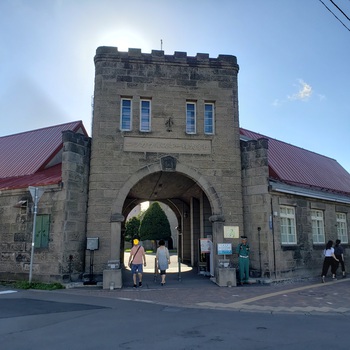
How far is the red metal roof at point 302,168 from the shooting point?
16.7 m

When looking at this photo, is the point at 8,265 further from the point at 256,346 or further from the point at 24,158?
the point at 256,346

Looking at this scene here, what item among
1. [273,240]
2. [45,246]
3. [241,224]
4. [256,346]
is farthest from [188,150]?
[256,346]

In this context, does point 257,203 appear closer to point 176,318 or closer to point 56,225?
point 176,318

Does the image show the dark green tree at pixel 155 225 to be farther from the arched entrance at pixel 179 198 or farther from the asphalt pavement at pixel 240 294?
the asphalt pavement at pixel 240 294

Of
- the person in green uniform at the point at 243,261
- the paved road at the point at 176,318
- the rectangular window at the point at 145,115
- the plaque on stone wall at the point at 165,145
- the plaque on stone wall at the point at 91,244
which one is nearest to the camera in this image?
the paved road at the point at 176,318

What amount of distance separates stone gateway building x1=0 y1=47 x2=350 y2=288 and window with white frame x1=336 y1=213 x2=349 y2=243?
3.52 m

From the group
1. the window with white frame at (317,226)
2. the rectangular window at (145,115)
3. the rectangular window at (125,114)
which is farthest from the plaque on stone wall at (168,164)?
the window with white frame at (317,226)

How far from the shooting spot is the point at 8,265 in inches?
496

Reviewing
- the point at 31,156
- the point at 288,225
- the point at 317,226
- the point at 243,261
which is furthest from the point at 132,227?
the point at 243,261

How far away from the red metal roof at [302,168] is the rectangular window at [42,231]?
29.9 feet

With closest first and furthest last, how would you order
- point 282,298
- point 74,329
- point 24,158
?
1. point 74,329
2. point 282,298
3. point 24,158

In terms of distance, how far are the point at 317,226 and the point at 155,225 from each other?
2934 cm

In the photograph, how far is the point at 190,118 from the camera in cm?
1382

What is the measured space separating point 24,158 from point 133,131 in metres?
6.78
